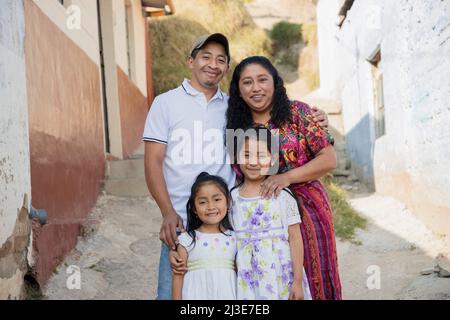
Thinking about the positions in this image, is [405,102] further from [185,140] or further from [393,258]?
[185,140]

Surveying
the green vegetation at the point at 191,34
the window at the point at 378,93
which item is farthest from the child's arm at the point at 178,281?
the green vegetation at the point at 191,34

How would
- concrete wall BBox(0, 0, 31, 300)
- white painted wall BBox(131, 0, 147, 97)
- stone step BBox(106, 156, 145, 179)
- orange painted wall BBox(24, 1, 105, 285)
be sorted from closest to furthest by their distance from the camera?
concrete wall BBox(0, 0, 31, 300) → orange painted wall BBox(24, 1, 105, 285) → stone step BBox(106, 156, 145, 179) → white painted wall BBox(131, 0, 147, 97)

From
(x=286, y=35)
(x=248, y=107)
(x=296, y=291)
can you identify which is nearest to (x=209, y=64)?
(x=248, y=107)

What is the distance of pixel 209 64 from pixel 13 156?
1.43 m

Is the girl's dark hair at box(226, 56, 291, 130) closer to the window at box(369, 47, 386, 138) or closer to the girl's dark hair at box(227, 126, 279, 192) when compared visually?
the girl's dark hair at box(227, 126, 279, 192)

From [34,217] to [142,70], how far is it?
23.6 ft

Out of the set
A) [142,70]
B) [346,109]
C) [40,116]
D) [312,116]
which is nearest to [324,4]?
[346,109]

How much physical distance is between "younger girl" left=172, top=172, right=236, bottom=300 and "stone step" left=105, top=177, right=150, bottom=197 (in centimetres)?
394

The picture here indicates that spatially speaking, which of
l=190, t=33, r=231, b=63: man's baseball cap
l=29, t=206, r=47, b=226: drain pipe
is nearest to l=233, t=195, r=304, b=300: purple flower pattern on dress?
l=190, t=33, r=231, b=63: man's baseball cap

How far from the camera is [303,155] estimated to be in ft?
8.07

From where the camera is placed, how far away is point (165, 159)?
102 inches

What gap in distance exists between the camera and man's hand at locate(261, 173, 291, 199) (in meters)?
2.34

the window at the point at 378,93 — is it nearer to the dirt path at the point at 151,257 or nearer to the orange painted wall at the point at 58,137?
the dirt path at the point at 151,257
